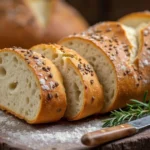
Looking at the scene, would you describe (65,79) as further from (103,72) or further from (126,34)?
(126,34)

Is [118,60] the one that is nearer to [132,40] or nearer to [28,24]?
[132,40]

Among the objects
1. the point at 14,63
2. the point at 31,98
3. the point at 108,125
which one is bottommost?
the point at 108,125

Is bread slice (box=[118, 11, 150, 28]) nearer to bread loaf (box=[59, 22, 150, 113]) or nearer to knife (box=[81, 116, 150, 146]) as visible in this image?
bread loaf (box=[59, 22, 150, 113])

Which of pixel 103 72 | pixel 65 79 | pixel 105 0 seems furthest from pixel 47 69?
pixel 105 0

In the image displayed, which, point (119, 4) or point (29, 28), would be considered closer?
point (29, 28)

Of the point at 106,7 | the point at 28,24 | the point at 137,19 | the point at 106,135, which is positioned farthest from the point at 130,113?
the point at 106,7

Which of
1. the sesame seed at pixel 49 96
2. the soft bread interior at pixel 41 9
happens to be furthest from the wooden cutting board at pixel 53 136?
the soft bread interior at pixel 41 9

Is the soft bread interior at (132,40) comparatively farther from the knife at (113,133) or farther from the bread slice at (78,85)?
the knife at (113,133)
